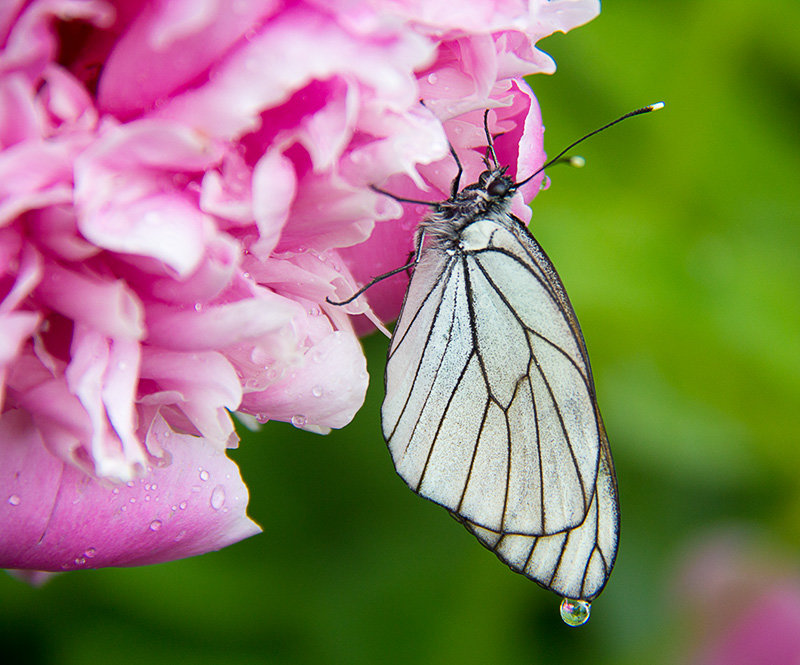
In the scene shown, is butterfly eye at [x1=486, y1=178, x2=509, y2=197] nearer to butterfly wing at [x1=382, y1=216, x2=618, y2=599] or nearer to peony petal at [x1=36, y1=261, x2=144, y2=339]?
butterfly wing at [x1=382, y1=216, x2=618, y2=599]

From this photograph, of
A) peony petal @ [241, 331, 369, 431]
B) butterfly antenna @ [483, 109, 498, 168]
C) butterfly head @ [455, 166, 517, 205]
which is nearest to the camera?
peony petal @ [241, 331, 369, 431]

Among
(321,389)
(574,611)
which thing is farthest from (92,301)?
(574,611)

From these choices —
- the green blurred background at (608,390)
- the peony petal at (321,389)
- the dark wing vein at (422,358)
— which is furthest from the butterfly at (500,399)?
the green blurred background at (608,390)

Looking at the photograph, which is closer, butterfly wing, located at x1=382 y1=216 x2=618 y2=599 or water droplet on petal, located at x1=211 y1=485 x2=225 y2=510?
water droplet on petal, located at x1=211 y1=485 x2=225 y2=510

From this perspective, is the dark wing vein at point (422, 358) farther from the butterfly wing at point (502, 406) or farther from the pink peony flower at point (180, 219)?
the pink peony flower at point (180, 219)

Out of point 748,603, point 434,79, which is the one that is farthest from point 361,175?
point 748,603

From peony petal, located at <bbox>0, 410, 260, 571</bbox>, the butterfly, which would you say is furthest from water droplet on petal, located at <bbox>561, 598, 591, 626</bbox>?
peony petal, located at <bbox>0, 410, 260, 571</bbox>
